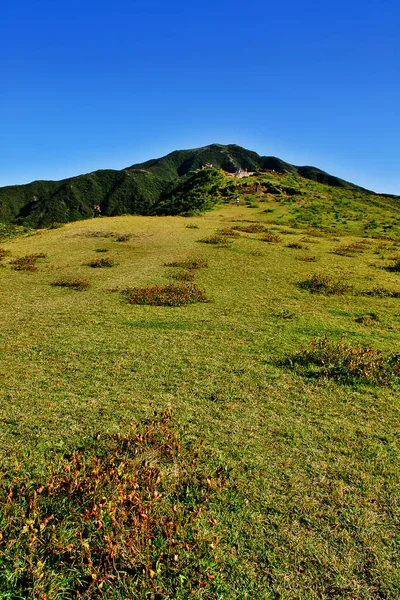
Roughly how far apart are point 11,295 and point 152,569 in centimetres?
1212

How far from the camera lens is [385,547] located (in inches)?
143

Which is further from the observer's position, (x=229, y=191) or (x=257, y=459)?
(x=229, y=191)

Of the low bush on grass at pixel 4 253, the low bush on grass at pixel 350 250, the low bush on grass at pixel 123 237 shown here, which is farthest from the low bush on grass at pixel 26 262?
the low bush on grass at pixel 350 250

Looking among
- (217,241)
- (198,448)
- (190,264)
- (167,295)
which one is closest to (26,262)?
(190,264)

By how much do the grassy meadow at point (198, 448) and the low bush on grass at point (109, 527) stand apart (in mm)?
19

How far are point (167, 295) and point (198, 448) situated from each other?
8.06 m

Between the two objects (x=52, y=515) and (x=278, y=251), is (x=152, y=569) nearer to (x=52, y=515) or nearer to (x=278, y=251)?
(x=52, y=515)

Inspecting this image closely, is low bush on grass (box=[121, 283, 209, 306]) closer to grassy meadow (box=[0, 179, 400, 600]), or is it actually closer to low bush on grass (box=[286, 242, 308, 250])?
grassy meadow (box=[0, 179, 400, 600])

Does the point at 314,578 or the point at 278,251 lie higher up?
the point at 278,251

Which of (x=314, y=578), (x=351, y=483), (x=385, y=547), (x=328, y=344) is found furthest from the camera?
(x=328, y=344)

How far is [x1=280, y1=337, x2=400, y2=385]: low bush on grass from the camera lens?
23.0 ft

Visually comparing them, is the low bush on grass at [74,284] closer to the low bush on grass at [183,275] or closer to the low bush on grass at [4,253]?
the low bush on grass at [183,275]

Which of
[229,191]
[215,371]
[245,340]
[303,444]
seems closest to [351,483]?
[303,444]

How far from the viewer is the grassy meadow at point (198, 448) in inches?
132
